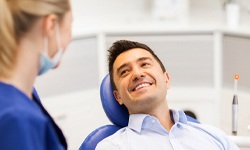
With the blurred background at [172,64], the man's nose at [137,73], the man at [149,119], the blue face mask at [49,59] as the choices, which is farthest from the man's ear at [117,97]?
the blurred background at [172,64]

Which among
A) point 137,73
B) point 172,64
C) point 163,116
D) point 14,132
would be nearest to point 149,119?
point 163,116

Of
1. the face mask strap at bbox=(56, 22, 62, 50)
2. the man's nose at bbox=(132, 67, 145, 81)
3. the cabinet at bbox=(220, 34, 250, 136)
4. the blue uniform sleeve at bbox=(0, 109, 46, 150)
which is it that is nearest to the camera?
the blue uniform sleeve at bbox=(0, 109, 46, 150)

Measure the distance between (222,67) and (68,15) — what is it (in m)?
2.08

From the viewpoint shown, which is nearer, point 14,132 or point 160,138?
point 14,132

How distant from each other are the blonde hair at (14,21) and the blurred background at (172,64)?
1.89 m

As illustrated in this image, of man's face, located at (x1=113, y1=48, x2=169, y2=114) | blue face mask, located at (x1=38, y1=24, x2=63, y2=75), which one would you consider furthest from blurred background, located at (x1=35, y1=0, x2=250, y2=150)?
blue face mask, located at (x1=38, y1=24, x2=63, y2=75)

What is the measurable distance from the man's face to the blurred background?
3.69 feet

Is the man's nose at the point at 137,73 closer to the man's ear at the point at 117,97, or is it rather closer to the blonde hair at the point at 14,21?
the man's ear at the point at 117,97

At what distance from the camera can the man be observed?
184cm

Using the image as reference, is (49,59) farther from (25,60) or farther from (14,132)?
(14,132)

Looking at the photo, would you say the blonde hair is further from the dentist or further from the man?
the man

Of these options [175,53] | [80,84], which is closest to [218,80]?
[175,53]

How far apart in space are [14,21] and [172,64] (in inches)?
84.8

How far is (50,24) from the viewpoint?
1201mm
